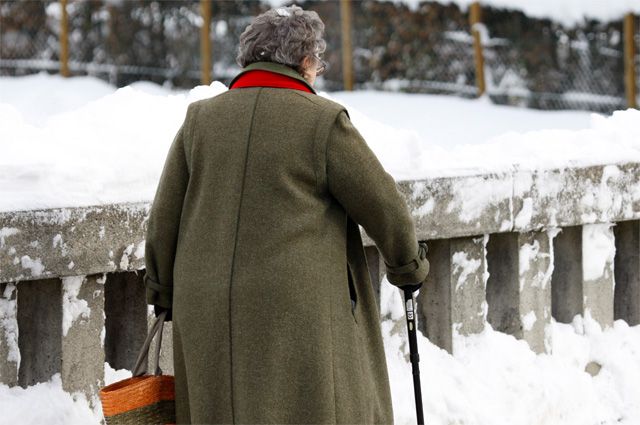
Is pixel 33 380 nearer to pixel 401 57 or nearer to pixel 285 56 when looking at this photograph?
pixel 285 56

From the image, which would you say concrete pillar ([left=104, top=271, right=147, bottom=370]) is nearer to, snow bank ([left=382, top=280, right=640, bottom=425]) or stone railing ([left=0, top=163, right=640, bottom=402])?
stone railing ([left=0, top=163, right=640, bottom=402])

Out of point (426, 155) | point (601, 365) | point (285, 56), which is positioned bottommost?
point (601, 365)

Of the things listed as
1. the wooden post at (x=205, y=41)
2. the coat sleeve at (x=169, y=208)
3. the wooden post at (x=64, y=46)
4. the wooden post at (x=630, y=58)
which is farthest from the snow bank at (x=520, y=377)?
the wooden post at (x=64, y=46)

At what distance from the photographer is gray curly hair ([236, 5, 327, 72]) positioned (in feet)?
11.1

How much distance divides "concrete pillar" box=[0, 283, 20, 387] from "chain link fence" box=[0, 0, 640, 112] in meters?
11.4

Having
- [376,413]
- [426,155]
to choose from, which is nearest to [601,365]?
[426,155]

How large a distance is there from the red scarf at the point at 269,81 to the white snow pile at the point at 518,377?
1.17 metres

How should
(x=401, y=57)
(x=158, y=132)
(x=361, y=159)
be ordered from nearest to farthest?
1. (x=361, y=159)
2. (x=158, y=132)
3. (x=401, y=57)

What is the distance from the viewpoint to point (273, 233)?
3.31 meters

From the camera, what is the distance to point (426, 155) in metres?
4.79

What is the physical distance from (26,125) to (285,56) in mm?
1385

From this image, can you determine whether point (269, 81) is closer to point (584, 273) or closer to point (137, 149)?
point (137, 149)

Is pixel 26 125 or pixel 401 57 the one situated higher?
pixel 401 57

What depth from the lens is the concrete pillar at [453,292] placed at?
4766 millimetres
